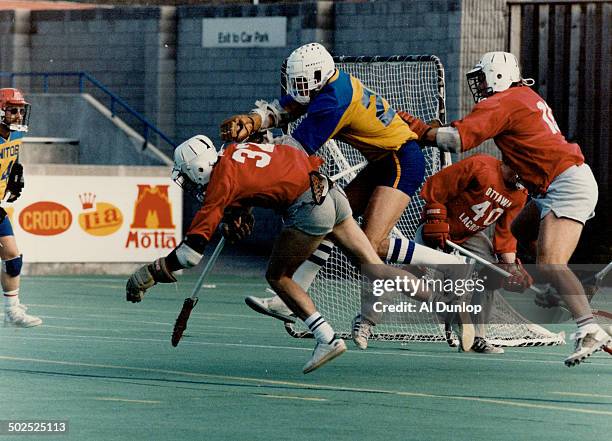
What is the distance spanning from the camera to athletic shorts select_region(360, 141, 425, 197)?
32.1 ft

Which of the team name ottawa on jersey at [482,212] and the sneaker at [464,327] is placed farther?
the team name ottawa on jersey at [482,212]

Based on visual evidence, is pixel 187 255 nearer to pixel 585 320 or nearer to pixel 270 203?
pixel 270 203

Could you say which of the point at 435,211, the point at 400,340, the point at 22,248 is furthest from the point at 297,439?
the point at 22,248

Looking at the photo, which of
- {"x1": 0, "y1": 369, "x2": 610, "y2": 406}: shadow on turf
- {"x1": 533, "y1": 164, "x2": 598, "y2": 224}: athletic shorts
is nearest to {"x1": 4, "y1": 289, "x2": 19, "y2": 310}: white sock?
{"x1": 0, "y1": 369, "x2": 610, "y2": 406}: shadow on turf

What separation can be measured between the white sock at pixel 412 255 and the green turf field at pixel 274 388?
0.60 metres

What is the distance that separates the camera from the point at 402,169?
9805mm

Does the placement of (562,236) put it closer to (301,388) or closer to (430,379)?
(430,379)

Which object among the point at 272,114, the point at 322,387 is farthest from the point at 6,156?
the point at 322,387

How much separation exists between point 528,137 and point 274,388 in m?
2.23

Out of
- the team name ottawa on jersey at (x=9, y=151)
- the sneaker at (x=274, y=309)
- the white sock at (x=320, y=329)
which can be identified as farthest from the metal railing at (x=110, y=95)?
the white sock at (x=320, y=329)

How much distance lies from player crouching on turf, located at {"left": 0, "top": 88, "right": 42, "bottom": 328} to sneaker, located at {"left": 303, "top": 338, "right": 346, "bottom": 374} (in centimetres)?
368

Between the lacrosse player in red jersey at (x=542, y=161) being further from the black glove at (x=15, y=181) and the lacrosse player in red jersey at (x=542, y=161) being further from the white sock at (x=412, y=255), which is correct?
the black glove at (x=15, y=181)

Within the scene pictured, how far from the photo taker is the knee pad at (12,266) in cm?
1173

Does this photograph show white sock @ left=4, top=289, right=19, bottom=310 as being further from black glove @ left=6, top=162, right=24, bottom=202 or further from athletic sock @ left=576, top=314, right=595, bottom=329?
athletic sock @ left=576, top=314, right=595, bottom=329
